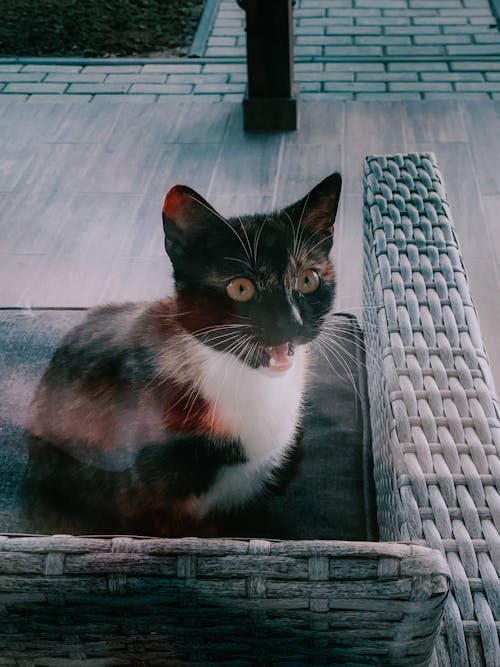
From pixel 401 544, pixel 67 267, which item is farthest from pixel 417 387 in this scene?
pixel 67 267

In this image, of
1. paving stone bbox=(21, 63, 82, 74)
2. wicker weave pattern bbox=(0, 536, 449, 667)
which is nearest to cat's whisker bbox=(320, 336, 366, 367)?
wicker weave pattern bbox=(0, 536, 449, 667)

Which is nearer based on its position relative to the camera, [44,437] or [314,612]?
[314,612]

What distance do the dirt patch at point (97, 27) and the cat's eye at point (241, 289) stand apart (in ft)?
10.1

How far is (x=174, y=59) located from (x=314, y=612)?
3.25 metres

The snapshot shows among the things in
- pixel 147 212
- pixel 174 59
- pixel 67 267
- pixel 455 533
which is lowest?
pixel 174 59

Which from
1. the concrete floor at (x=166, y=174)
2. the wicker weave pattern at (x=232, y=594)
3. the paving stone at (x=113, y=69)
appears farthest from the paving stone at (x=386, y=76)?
the wicker weave pattern at (x=232, y=594)

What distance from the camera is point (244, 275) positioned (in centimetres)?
80

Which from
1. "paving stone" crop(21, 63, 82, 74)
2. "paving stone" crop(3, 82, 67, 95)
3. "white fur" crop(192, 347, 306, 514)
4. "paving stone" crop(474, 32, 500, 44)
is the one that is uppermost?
"white fur" crop(192, 347, 306, 514)

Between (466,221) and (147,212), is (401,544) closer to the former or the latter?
(147,212)

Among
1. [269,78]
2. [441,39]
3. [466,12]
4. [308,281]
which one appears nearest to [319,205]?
[308,281]

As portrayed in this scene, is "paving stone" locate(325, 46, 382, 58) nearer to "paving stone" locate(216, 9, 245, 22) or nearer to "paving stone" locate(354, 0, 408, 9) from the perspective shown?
"paving stone" locate(354, 0, 408, 9)

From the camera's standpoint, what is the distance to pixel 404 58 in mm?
3355

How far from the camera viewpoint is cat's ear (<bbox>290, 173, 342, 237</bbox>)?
0.87 m

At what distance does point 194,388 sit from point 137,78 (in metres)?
2.72
